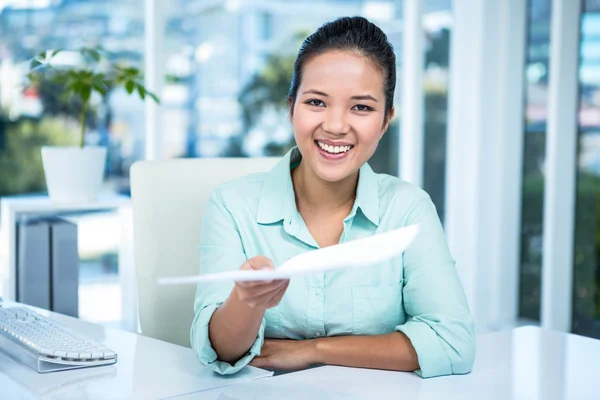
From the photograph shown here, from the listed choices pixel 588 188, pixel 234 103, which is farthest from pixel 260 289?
pixel 588 188

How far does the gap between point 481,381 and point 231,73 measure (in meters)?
2.56

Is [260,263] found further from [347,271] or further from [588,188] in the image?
[588,188]

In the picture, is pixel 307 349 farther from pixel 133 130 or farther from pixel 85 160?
pixel 133 130

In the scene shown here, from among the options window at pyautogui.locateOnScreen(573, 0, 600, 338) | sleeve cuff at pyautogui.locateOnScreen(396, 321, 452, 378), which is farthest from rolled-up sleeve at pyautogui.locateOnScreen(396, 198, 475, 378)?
window at pyautogui.locateOnScreen(573, 0, 600, 338)

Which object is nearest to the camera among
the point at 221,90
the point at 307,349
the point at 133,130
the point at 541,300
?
the point at 307,349

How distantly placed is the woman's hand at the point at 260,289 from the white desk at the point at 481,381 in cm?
13

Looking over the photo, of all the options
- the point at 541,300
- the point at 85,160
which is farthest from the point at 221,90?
the point at 541,300

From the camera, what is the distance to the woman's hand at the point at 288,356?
1.33 meters

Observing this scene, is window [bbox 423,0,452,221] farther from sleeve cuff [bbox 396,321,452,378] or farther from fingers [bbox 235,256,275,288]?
fingers [bbox 235,256,275,288]

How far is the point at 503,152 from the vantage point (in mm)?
3799

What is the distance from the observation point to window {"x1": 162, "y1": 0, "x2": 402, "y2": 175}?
10.9 ft

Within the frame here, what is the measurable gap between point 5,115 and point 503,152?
8.08ft

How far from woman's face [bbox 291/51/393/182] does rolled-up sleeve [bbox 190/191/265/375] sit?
22 centimetres

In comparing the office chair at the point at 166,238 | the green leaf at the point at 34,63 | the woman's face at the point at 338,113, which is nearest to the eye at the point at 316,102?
the woman's face at the point at 338,113
